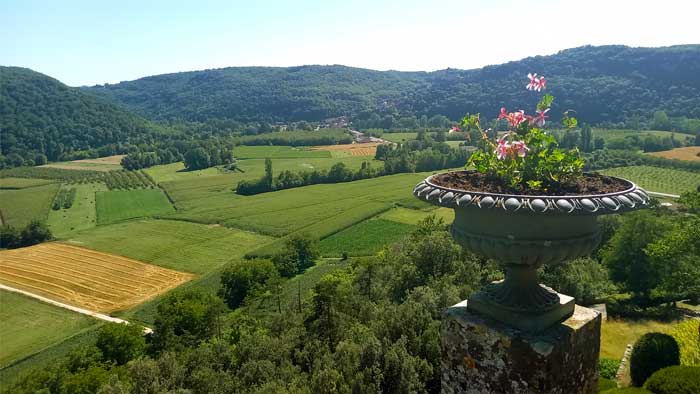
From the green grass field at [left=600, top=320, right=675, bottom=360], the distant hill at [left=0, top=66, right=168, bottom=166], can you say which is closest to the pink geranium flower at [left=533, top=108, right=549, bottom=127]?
the green grass field at [left=600, top=320, right=675, bottom=360]

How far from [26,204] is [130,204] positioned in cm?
1596

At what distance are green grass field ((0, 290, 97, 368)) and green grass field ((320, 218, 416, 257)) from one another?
21599mm

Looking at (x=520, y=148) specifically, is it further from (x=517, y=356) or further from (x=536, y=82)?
(x=517, y=356)

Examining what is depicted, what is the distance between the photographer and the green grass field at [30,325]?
28.3 meters

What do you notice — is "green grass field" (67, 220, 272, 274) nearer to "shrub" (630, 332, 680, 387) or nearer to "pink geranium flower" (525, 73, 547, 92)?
"shrub" (630, 332, 680, 387)

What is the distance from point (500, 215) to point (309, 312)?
17790 millimetres

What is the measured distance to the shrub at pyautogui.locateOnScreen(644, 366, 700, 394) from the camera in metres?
10.1

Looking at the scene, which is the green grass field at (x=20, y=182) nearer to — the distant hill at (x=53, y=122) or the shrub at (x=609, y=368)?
the distant hill at (x=53, y=122)

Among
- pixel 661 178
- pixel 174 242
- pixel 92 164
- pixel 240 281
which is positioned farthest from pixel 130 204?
pixel 661 178

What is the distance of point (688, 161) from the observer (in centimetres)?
6681

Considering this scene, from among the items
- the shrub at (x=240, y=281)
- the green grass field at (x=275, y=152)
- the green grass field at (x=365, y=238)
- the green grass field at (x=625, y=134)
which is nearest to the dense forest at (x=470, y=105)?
the green grass field at (x=625, y=134)

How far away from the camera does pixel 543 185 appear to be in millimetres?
3943

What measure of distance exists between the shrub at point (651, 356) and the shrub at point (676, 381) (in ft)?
5.17

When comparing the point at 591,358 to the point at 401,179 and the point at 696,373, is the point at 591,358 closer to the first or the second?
the point at 696,373
